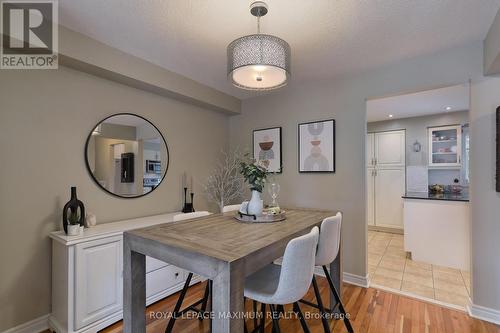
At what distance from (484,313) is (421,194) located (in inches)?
77.8

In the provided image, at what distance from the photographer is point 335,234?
1772 mm

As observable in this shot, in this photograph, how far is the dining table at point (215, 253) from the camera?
1064mm

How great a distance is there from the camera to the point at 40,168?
6.57 ft

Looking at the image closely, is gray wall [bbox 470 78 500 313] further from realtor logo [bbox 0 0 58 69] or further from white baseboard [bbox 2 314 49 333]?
white baseboard [bbox 2 314 49 333]

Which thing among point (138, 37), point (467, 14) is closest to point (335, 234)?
point (467, 14)

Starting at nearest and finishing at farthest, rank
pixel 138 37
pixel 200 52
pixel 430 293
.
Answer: pixel 138 37, pixel 200 52, pixel 430 293

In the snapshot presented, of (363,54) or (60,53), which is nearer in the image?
(60,53)

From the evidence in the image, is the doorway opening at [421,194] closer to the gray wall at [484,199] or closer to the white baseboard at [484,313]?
the white baseboard at [484,313]

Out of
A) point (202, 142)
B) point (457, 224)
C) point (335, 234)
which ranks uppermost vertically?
point (202, 142)

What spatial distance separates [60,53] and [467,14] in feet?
9.96

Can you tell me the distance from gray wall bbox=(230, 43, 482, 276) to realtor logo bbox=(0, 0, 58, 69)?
2410 mm

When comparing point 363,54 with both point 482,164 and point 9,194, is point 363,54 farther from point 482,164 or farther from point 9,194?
point 9,194

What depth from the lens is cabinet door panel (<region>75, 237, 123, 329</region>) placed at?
5.95 ft

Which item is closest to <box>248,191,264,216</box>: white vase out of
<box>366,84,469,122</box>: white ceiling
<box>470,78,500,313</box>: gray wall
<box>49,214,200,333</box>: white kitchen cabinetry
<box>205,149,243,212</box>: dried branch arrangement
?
<box>49,214,200,333</box>: white kitchen cabinetry
